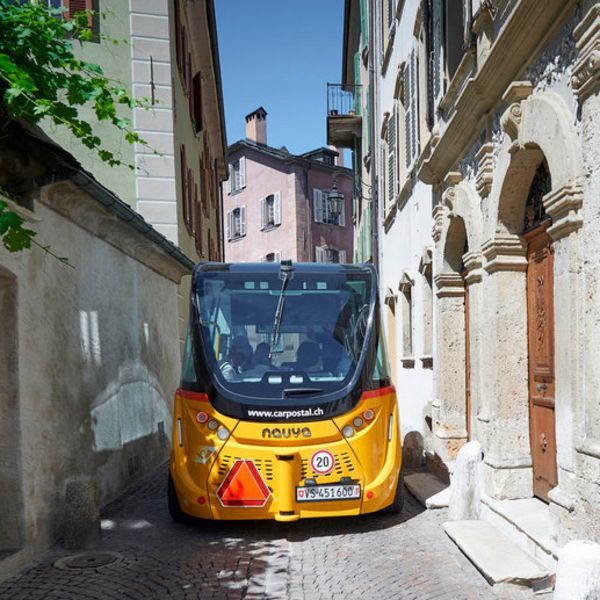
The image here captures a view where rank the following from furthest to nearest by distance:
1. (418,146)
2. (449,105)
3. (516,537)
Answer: (418,146) → (449,105) → (516,537)

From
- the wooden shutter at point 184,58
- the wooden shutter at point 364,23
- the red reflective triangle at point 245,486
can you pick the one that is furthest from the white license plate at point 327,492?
the wooden shutter at point 364,23

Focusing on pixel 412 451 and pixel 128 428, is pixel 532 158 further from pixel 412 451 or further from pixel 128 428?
pixel 128 428

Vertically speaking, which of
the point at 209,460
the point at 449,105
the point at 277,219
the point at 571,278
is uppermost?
the point at 277,219

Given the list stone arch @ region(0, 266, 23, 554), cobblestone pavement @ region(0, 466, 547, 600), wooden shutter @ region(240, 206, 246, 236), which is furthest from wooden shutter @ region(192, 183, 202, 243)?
wooden shutter @ region(240, 206, 246, 236)

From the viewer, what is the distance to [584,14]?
14.4 ft

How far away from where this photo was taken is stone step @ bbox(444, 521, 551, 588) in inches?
177

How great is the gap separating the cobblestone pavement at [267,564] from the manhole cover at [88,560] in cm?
5

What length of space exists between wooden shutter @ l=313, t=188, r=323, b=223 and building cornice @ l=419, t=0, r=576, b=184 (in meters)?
24.2

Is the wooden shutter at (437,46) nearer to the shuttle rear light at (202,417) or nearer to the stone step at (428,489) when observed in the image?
the stone step at (428,489)

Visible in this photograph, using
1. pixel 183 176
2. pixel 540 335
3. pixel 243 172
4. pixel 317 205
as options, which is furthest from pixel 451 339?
pixel 243 172

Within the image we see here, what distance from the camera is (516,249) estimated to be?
633 cm

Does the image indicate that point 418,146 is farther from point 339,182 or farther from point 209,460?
point 339,182

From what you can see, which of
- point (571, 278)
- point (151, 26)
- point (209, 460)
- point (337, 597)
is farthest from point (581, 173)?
point (151, 26)

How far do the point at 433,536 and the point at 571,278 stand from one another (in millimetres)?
2679
